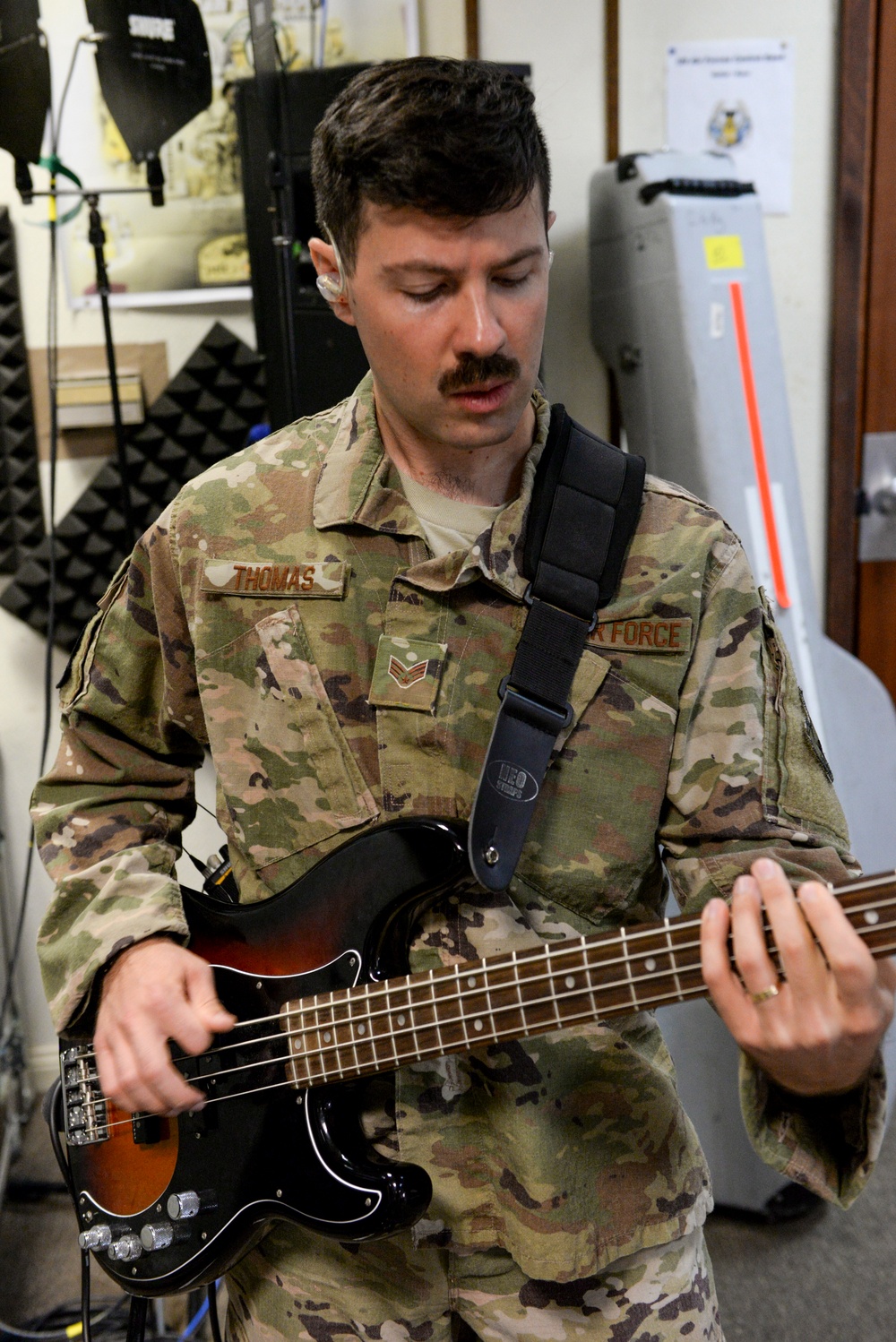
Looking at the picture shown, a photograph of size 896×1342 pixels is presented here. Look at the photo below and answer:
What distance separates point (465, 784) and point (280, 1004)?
268 mm

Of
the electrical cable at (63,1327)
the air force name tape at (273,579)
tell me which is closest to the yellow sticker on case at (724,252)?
the air force name tape at (273,579)

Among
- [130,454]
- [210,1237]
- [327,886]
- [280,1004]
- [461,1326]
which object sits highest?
[130,454]

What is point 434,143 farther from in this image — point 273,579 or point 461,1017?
point 461,1017

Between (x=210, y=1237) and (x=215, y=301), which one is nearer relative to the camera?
(x=210, y=1237)

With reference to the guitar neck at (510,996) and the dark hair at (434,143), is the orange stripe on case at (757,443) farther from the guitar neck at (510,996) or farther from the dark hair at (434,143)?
the guitar neck at (510,996)

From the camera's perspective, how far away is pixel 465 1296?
1.07 metres

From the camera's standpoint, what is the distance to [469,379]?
3.29ft

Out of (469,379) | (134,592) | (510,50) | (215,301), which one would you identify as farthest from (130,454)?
(469,379)

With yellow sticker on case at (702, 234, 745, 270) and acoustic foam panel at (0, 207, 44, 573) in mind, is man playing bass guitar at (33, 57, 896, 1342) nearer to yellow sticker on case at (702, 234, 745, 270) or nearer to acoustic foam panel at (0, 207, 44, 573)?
yellow sticker on case at (702, 234, 745, 270)

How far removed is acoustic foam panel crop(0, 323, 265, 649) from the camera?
8.13 ft

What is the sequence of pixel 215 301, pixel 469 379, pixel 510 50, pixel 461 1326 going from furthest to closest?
1. pixel 215 301
2. pixel 510 50
3. pixel 461 1326
4. pixel 469 379

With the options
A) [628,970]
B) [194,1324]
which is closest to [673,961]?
[628,970]

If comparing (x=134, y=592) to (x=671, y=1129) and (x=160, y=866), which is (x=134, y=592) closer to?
(x=160, y=866)

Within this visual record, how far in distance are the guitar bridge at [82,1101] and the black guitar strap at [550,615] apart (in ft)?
1.53
